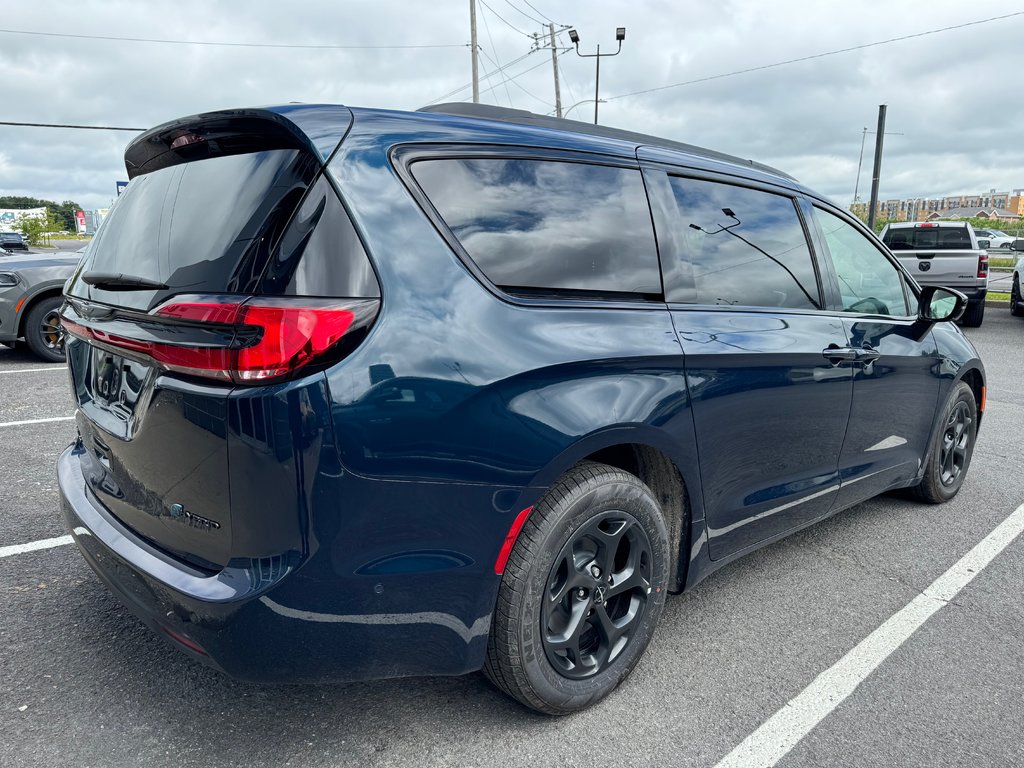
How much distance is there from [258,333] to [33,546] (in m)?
2.38

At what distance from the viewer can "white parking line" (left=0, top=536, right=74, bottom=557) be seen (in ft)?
10.7

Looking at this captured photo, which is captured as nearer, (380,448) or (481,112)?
(380,448)

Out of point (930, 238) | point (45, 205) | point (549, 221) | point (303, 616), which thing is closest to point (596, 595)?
point (303, 616)

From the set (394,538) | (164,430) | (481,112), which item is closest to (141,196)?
(164,430)

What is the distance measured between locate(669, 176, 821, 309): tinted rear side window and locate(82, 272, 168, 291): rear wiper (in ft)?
5.08

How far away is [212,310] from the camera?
1.76 m

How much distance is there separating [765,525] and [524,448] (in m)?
1.39

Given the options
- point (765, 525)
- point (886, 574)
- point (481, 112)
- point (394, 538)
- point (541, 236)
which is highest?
point (481, 112)

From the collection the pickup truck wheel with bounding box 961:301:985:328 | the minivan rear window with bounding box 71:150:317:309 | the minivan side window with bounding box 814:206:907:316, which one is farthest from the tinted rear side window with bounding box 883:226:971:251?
the minivan rear window with bounding box 71:150:317:309

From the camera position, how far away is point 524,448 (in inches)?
78.1

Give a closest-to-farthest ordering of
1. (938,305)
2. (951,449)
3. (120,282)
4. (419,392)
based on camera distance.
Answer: (419,392)
(120,282)
(938,305)
(951,449)

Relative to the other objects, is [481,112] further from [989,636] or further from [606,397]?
[989,636]

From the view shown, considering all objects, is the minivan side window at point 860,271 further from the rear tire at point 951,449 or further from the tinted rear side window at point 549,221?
the tinted rear side window at point 549,221

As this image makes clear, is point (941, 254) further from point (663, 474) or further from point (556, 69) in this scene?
point (556, 69)
